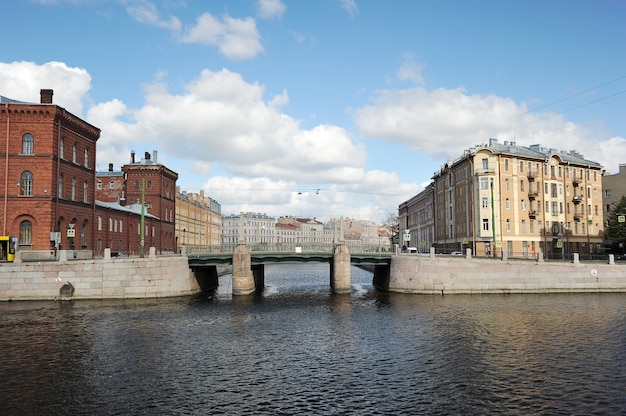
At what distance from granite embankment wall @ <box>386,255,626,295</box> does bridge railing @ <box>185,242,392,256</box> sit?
21.2 ft

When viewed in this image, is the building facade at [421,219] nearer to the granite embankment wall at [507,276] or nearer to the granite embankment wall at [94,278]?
the granite embankment wall at [507,276]

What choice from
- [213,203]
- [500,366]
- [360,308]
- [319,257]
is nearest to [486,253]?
[319,257]

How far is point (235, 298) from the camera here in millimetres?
54875

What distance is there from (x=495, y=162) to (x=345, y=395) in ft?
205

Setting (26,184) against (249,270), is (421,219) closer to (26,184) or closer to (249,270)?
(249,270)

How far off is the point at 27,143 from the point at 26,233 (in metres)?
9.92

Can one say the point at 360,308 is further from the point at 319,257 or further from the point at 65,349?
the point at 65,349

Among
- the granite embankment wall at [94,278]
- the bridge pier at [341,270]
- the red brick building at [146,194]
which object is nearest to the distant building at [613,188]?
the bridge pier at [341,270]

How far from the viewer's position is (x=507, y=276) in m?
54.9

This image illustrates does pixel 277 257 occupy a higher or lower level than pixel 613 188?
lower

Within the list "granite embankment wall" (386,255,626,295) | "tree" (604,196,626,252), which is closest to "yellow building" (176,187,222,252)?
"granite embankment wall" (386,255,626,295)

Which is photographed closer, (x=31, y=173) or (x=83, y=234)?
(x=31, y=173)

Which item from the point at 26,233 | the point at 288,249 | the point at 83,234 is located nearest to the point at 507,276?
the point at 288,249

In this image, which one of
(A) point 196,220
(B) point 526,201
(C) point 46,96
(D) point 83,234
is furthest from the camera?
(A) point 196,220
